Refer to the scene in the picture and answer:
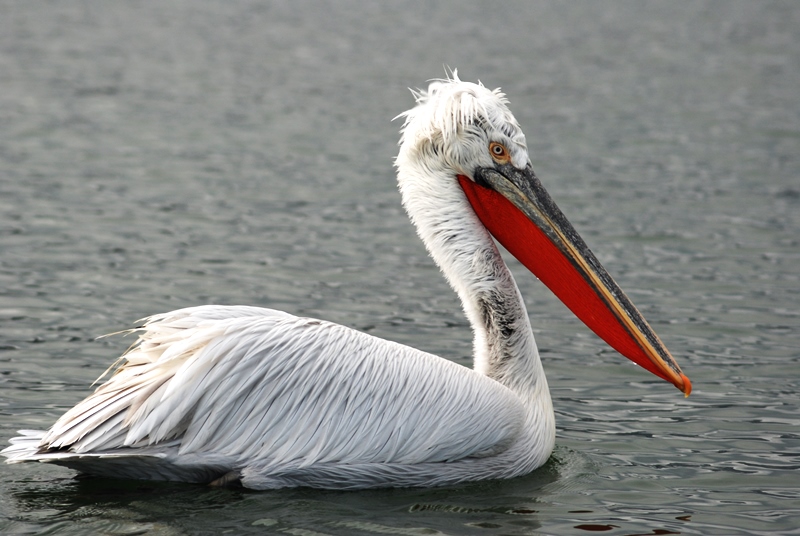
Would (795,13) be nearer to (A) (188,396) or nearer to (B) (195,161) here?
(B) (195,161)

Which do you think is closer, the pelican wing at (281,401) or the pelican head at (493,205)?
the pelican wing at (281,401)

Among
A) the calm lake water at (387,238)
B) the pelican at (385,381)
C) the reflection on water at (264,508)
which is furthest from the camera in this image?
the calm lake water at (387,238)

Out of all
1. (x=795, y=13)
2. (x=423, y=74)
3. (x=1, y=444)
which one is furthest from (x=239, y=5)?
(x=1, y=444)

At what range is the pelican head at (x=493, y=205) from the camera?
15.7ft

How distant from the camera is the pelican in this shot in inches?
165

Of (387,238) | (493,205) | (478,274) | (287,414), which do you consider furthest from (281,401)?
(387,238)

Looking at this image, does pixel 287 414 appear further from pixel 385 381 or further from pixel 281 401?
pixel 385 381

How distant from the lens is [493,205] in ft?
16.3

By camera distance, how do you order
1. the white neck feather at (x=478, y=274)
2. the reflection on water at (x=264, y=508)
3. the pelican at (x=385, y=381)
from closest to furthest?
the reflection on water at (x=264, y=508) → the pelican at (x=385, y=381) → the white neck feather at (x=478, y=274)

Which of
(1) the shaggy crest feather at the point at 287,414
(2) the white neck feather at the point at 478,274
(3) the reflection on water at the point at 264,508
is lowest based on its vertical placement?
(3) the reflection on water at the point at 264,508

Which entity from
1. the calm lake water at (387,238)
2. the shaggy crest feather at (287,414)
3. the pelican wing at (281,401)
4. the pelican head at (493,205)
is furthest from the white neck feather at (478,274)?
the calm lake water at (387,238)

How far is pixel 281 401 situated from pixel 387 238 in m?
4.40

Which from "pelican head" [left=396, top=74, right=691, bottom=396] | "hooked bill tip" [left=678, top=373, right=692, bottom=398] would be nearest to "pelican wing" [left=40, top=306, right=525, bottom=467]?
"pelican head" [left=396, top=74, right=691, bottom=396]

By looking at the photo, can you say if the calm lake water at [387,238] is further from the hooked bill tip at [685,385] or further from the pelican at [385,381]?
the hooked bill tip at [685,385]
